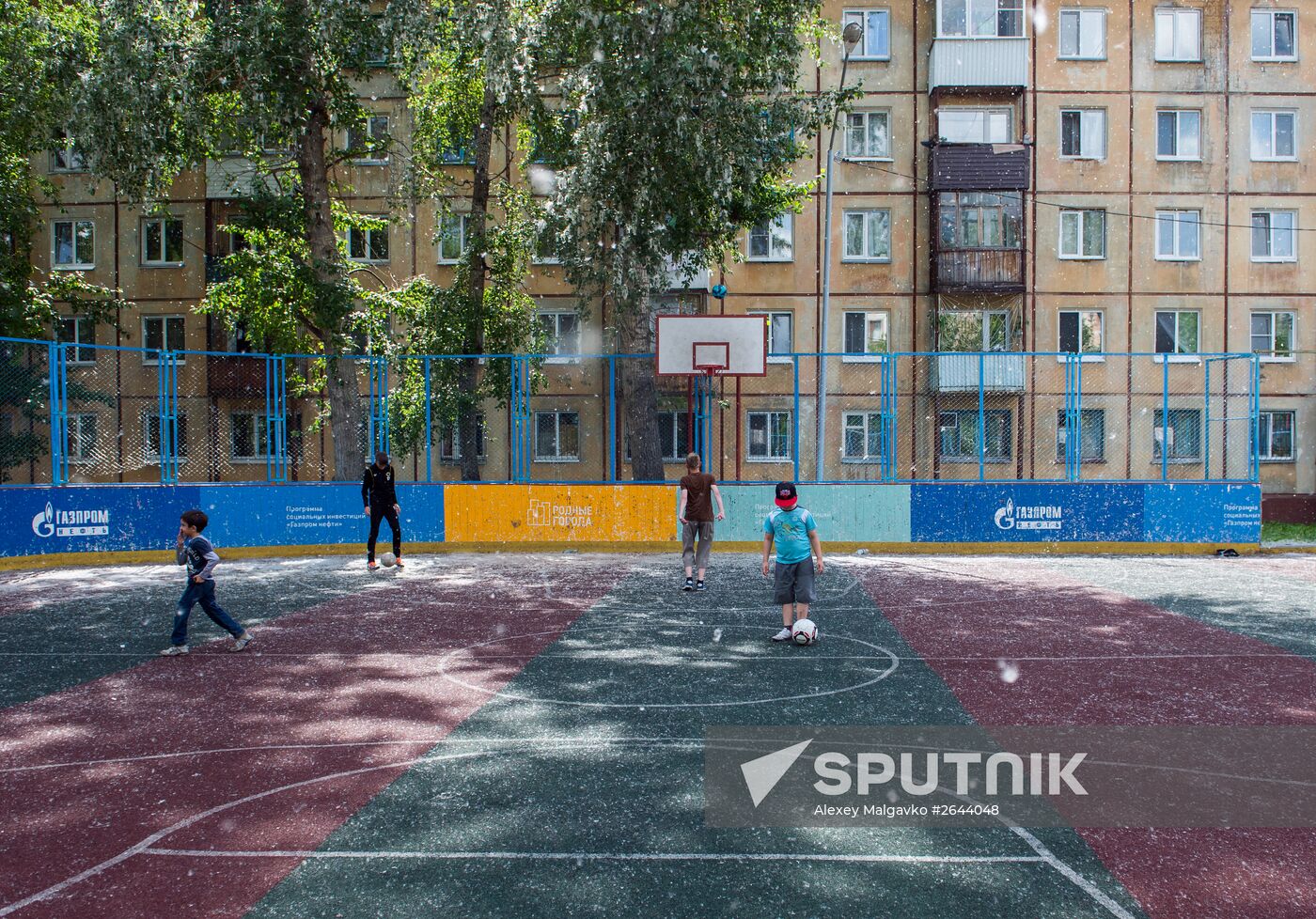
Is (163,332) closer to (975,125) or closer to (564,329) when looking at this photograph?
→ (564,329)

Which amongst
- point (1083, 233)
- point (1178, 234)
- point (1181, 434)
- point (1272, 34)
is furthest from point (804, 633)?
→ point (1272, 34)

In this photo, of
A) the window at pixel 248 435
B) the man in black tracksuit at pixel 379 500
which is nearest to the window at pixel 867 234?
the window at pixel 248 435

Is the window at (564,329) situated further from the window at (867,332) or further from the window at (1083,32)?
the window at (1083,32)

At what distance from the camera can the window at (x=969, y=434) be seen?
21781 millimetres

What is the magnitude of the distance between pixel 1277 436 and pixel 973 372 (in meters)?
11.7

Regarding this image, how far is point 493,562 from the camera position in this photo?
1795 cm

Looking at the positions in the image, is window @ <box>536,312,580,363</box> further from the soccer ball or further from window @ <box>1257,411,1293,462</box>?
the soccer ball

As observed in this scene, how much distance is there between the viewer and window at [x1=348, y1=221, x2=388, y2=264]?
103 ft

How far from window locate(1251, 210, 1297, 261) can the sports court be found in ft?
68.2

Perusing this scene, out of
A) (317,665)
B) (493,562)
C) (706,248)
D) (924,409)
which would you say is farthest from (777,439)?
(317,665)

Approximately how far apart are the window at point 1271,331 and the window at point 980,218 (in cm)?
774

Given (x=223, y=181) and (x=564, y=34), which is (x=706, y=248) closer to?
(x=564, y=34)

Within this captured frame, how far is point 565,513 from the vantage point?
65.7 feet

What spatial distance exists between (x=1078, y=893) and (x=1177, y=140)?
32026 mm
